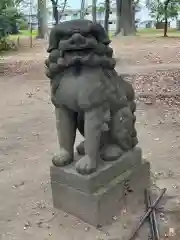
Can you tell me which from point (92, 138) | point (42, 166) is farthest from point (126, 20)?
point (92, 138)

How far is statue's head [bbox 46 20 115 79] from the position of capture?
2.71 metres

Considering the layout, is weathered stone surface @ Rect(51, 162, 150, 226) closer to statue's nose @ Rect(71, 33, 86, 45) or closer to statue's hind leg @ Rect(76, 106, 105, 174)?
statue's hind leg @ Rect(76, 106, 105, 174)

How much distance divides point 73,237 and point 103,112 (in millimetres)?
952

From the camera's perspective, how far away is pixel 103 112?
295 cm

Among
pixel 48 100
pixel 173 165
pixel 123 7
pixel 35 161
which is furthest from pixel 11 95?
pixel 123 7

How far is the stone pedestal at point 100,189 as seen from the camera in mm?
2980

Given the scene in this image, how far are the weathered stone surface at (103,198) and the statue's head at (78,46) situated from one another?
94 centimetres

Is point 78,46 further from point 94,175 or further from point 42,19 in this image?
point 42,19

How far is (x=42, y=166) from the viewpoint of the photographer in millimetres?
4328

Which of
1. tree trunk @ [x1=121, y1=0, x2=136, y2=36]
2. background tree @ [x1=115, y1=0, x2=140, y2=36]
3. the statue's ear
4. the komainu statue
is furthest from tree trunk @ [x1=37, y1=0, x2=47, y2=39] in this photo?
the statue's ear

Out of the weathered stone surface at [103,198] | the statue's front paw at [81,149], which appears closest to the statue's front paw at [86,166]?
the weathered stone surface at [103,198]

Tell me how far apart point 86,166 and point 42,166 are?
147 centimetres

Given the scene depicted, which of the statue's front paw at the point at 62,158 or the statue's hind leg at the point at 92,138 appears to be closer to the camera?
the statue's hind leg at the point at 92,138

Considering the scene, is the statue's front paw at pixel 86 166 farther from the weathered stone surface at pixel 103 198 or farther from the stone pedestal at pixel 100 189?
the weathered stone surface at pixel 103 198
